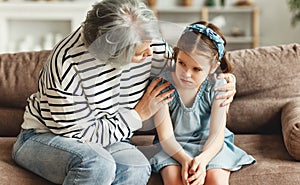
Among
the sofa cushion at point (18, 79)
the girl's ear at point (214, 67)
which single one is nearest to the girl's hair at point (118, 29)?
the girl's ear at point (214, 67)

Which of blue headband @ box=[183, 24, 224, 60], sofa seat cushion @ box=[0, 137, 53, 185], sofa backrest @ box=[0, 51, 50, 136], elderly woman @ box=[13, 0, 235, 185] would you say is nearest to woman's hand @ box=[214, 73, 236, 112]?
elderly woman @ box=[13, 0, 235, 185]

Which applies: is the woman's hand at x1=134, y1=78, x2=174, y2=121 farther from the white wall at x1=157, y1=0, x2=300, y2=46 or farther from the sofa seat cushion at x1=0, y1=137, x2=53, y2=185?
the white wall at x1=157, y1=0, x2=300, y2=46

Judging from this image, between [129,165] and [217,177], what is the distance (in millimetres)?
300

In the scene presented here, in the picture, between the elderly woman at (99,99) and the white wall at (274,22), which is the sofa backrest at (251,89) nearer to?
the elderly woman at (99,99)

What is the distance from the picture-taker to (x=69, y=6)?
4941mm

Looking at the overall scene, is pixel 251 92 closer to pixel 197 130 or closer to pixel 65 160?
pixel 197 130

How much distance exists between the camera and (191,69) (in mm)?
1619

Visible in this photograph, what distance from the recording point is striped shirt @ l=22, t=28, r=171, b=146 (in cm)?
168

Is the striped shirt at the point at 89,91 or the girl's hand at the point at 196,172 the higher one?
the striped shirt at the point at 89,91

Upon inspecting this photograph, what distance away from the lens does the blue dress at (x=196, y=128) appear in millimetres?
1809

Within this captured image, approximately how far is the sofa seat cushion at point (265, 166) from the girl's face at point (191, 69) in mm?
316

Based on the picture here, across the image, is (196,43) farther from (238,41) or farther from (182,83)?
(238,41)

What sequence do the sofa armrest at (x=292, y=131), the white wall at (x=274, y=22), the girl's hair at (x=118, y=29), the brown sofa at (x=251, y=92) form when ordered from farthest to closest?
1. the white wall at (x=274, y=22)
2. the brown sofa at (x=251, y=92)
3. the sofa armrest at (x=292, y=131)
4. the girl's hair at (x=118, y=29)

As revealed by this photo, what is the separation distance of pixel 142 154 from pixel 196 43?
18.1 inches
